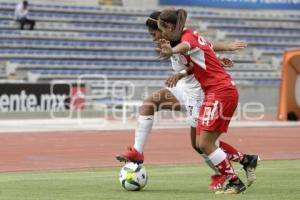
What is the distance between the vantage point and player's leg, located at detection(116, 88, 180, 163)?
10.7 metres

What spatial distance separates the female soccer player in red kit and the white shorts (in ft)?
1.34

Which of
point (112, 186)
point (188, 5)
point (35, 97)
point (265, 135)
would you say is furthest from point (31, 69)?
point (112, 186)

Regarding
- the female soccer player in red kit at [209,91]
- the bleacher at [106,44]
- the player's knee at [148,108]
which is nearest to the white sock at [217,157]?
the female soccer player in red kit at [209,91]

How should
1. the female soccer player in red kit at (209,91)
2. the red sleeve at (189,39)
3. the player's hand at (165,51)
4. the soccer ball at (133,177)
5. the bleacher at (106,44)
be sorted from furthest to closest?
the bleacher at (106,44) → the soccer ball at (133,177) → the female soccer player in red kit at (209,91) → the red sleeve at (189,39) → the player's hand at (165,51)

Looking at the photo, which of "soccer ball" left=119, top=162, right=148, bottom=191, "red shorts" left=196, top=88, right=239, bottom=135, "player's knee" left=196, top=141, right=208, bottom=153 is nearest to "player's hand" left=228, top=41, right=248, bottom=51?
"red shorts" left=196, top=88, right=239, bottom=135

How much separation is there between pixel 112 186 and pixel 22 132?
1253cm

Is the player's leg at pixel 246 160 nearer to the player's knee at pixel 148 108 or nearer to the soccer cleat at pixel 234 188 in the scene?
the soccer cleat at pixel 234 188

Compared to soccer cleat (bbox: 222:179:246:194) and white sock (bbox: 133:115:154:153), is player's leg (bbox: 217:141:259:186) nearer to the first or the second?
soccer cleat (bbox: 222:179:246:194)

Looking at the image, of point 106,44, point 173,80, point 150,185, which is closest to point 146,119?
point 173,80

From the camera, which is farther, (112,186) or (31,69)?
(31,69)

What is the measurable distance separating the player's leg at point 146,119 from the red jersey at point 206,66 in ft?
2.24

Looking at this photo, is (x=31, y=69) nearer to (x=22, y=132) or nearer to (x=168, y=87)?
(x=22, y=132)

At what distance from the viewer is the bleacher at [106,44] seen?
119 ft

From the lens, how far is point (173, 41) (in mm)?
10211
